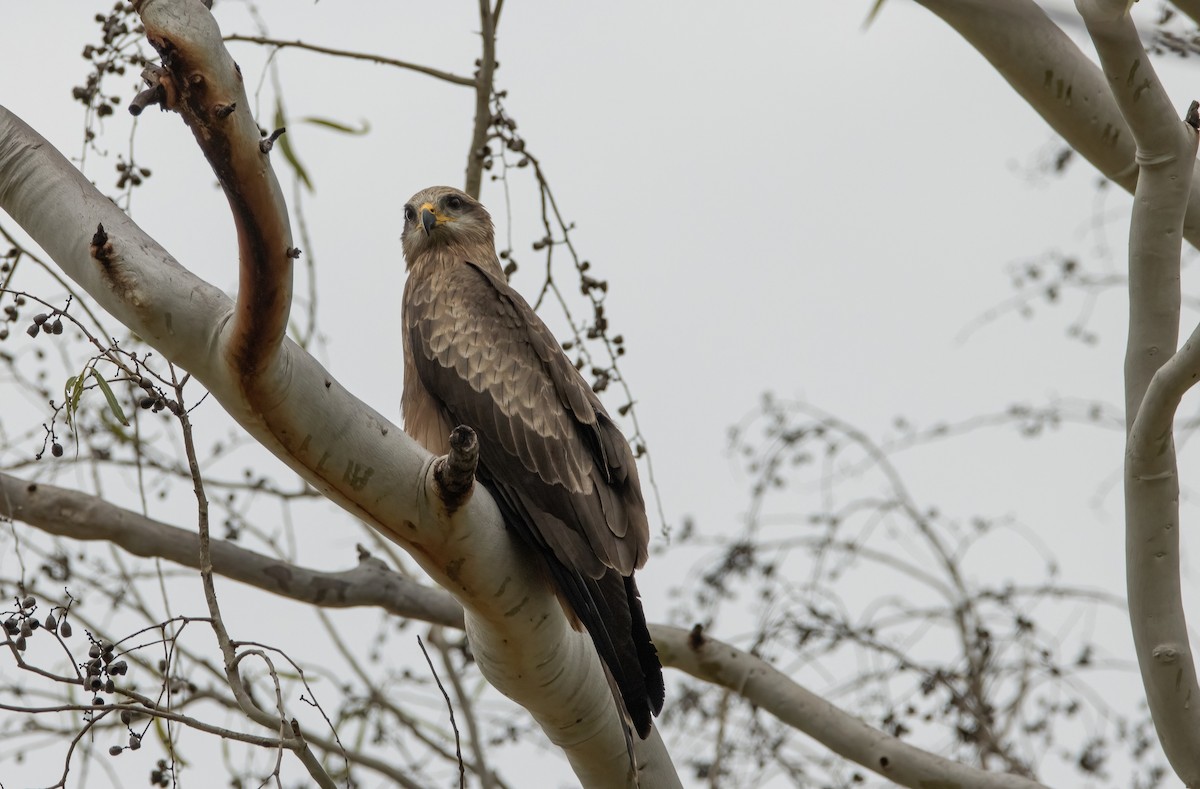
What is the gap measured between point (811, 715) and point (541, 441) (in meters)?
1.41


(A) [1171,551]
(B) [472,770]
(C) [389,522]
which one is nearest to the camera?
(C) [389,522]

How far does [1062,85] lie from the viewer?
4.48 meters

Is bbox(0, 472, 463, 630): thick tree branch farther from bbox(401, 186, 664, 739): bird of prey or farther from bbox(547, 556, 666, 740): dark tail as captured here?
bbox(547, 556, 666, 740): dark tail

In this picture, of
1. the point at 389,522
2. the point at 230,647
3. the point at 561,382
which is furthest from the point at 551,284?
the point at 230,647

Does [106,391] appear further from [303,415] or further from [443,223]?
[443,223]

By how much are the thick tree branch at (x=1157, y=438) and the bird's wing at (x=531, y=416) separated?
5.15ft

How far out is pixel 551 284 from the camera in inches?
190

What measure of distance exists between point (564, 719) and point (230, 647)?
4.25 ft

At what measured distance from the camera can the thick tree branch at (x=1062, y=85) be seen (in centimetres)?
439

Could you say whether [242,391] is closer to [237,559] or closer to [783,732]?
[237,559]

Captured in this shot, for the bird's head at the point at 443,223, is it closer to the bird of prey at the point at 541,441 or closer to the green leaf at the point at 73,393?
the bird of prey at the point at 541,441

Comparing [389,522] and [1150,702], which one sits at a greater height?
[389,522]

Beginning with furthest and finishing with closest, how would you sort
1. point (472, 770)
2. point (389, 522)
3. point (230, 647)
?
point (472, 770) < point (389, 522) < point (230, 647)

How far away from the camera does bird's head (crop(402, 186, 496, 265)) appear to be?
6129 millimetres
